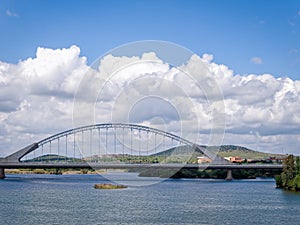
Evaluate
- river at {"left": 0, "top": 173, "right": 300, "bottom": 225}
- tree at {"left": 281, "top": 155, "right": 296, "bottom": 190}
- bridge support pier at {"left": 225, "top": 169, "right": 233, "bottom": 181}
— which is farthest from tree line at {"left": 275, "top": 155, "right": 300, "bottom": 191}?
bridge support pier at {"left": 225, "top": 169, "right": 233, "bottom": 181}

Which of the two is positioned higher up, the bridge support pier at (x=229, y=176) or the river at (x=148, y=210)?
the bridge support pier at (x=229, y=176)

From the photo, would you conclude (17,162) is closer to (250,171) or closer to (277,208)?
(250,171)

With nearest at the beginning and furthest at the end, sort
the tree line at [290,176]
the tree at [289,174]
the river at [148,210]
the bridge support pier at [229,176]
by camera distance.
Result: the river at [148,210] < the tree line at [290,176] < the tree at [289,174] < the bridge support pier at [229,176]

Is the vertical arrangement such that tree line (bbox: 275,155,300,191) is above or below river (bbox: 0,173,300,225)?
above

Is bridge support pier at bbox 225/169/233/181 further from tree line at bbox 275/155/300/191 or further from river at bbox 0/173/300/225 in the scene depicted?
river at bbox 0/173/300/225

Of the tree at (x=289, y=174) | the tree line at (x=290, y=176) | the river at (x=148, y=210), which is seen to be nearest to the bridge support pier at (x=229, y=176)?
the tree line at (x=290, y=176)

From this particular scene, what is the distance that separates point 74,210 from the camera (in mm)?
41594

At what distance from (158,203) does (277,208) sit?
956 centimetres

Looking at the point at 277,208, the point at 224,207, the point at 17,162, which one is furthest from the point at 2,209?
the point at 17,162

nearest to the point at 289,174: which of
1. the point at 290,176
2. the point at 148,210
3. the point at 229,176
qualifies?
the point at 290,176

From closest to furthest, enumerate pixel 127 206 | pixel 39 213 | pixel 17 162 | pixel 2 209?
pixel 39 213 < pixel 2 209 < pixel 127 206 < pixel 17 162

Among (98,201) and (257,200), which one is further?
(257,200)

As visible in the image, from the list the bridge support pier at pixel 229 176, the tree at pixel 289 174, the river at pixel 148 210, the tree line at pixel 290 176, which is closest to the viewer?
the river at pixel 148 210

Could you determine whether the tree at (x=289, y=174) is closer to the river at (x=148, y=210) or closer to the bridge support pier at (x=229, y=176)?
the river at (x=148, y=210)
